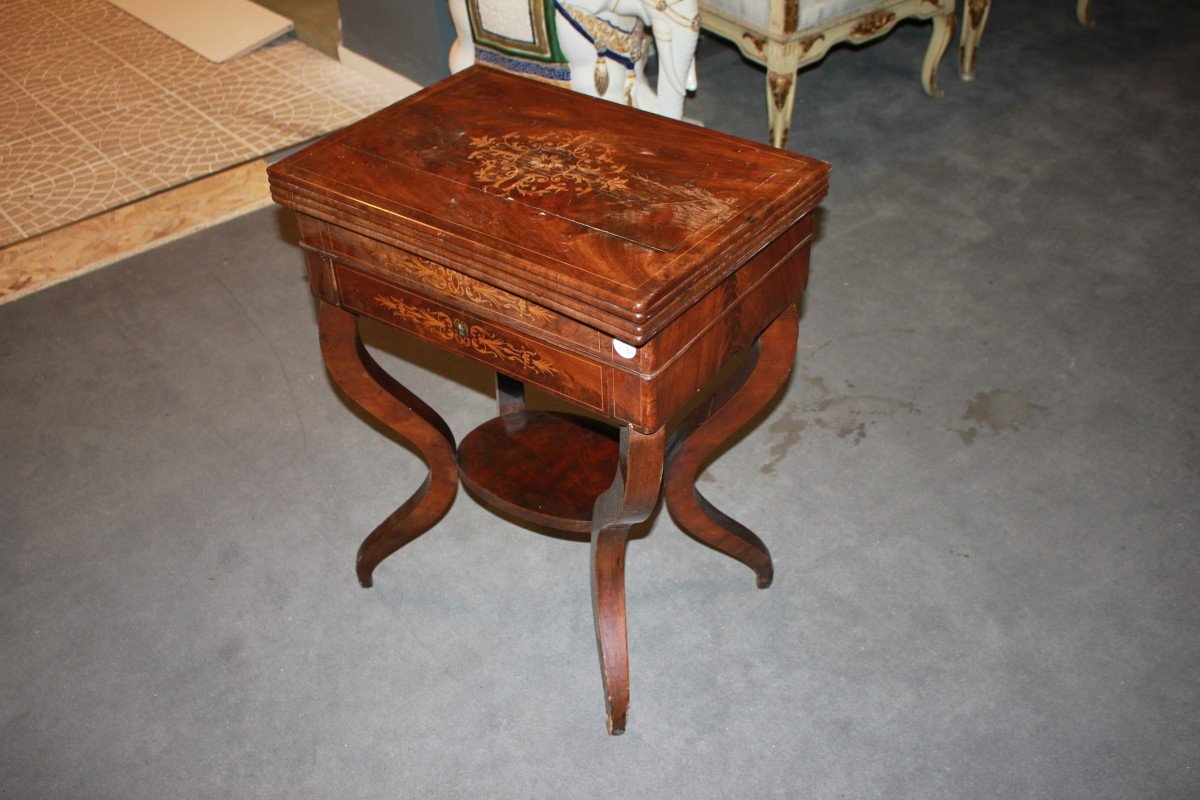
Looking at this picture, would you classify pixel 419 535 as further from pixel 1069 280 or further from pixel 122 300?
pixel 1069 280

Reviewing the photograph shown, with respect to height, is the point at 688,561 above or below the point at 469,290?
below

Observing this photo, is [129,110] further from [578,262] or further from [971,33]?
[578,262]

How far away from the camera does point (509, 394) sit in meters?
2.26

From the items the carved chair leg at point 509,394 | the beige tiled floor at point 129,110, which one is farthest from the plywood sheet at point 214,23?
the carved chair leg at point 509,394

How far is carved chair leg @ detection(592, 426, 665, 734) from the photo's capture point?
158cm

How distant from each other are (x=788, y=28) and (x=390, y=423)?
1.82 metres

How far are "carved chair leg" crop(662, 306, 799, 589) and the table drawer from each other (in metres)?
0.32

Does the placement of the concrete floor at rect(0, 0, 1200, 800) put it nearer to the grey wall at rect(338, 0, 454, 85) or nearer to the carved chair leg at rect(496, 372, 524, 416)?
the carved chair leg at rect(496, 372, 524, 416)

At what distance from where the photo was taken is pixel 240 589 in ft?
7.07

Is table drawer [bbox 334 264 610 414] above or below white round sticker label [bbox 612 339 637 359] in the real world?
below

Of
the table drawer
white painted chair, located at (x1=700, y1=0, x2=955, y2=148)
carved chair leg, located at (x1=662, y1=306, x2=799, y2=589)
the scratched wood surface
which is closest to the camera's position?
the scratched wood surface

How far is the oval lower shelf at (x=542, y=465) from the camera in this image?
1927 mm

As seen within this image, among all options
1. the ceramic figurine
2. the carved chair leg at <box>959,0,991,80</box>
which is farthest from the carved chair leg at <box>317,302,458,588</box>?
the carved chair leg at <box>959,0,991,80</box>

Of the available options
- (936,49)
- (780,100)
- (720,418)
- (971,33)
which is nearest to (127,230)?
(780,100)
